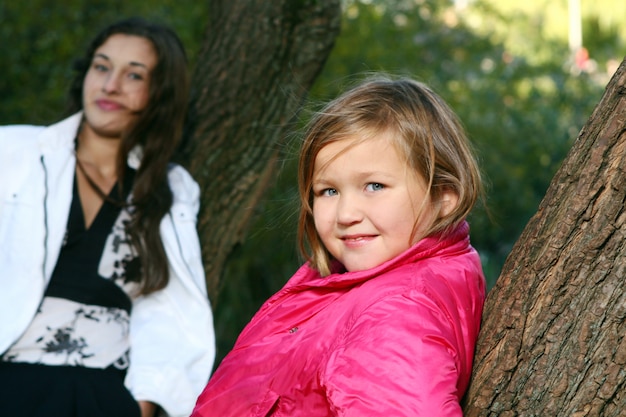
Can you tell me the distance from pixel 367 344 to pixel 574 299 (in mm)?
405

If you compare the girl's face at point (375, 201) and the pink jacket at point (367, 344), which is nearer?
the pink jacket at point (367, 344)

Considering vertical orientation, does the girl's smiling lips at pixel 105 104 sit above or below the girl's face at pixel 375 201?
below

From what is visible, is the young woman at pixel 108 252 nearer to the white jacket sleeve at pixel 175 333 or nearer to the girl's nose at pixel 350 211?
the white jacket sleeve at pixel 175 333

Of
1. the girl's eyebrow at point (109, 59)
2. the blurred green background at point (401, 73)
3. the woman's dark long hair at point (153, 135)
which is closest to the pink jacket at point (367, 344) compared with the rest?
the blurred green background at point (401, 73)

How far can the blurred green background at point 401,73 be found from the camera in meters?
5.34

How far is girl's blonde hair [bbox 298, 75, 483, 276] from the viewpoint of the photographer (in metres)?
2.02

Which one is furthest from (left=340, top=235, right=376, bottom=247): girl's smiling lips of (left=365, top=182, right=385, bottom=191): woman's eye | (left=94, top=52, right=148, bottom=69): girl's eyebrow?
(left=94, top=52, right=148, bottom=69): girl's eyebrow

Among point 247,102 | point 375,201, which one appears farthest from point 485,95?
point 375,201

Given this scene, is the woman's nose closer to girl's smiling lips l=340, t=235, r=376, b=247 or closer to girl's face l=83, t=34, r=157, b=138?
girl's face l=83, t=34, r=157, b=138

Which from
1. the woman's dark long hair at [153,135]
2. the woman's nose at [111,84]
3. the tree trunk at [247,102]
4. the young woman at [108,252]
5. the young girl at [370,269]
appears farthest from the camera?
the tree trunk at [247,102]

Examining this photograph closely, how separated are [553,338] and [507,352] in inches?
4.0

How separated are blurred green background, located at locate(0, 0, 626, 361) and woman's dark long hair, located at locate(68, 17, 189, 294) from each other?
1.50ft

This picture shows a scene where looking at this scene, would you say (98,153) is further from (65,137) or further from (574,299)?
(574,299)

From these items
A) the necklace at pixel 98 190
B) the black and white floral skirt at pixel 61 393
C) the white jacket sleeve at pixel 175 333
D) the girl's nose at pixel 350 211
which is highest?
the girl's nose at pixel 350 211
